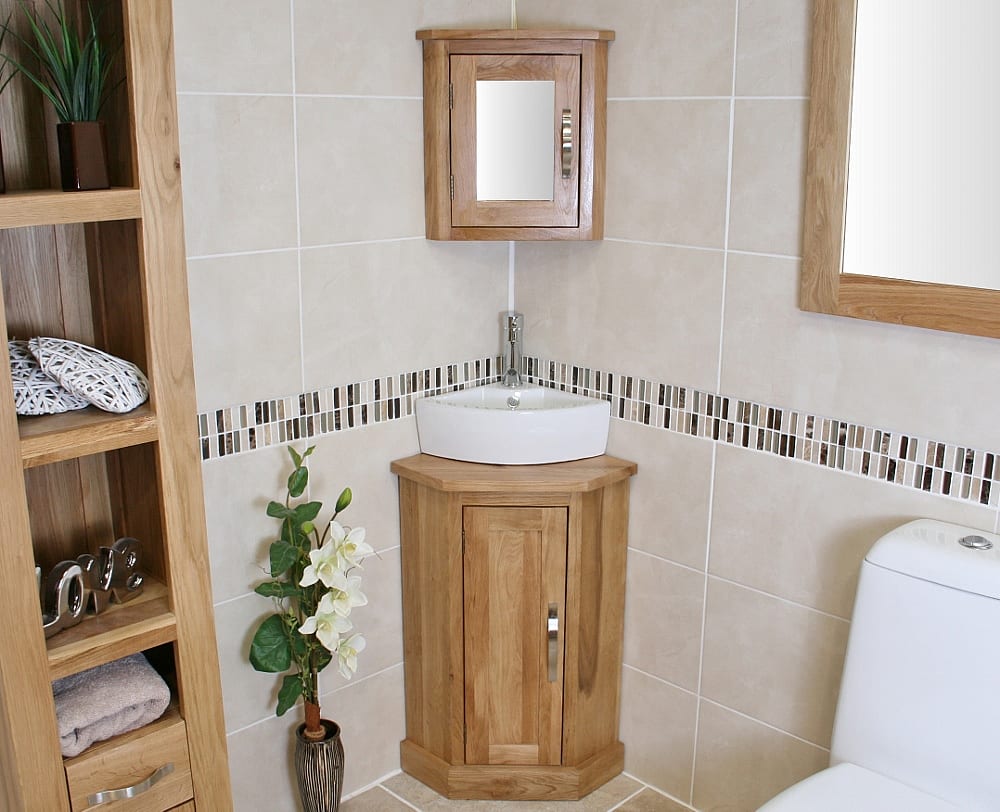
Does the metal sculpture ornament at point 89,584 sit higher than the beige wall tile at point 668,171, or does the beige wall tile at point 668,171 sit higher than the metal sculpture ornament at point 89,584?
the beige wall tile at point 668,171

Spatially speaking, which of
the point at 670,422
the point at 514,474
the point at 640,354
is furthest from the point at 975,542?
the point at 514,474

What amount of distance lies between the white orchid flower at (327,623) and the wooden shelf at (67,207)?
2.59ft

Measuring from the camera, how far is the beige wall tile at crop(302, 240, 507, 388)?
2.02 m

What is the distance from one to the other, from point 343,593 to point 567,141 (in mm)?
961

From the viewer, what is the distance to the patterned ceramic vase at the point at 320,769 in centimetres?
204

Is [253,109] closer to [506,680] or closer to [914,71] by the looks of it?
[914,71]

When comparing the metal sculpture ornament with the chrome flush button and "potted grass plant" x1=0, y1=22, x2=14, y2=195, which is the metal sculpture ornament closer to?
"potted grass plant" x1=0, y1=22, x2=14, y2=195

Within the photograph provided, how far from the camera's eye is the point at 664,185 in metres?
2.00

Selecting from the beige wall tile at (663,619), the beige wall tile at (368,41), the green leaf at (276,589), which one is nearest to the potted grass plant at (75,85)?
the beige wall tile at (368,41)

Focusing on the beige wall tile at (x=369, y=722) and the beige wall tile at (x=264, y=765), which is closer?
the beige wall tile at (x=264, y=765)

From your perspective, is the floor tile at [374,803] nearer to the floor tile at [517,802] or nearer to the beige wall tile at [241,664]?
the floor tile at [517,802]

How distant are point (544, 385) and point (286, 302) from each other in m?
0.64

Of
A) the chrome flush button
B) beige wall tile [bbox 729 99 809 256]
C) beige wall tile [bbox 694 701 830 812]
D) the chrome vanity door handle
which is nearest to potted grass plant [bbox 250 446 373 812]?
the chrome vanity door handle

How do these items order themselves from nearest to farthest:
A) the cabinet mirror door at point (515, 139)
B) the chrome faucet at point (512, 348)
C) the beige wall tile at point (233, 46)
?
the beige wall tile at point (233, 46)
the cabinet mirror door at point (515, 139)
the chrome faucet at point (512, 348)
